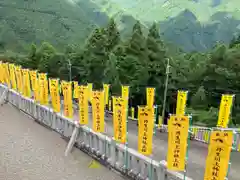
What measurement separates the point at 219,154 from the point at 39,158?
5.85m

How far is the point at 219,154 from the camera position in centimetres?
514

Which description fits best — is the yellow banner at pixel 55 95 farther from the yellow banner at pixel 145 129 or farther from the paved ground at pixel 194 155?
the yellow banner at pixel 145 129

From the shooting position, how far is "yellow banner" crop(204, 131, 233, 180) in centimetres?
500

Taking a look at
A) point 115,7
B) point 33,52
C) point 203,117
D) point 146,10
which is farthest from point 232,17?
point 203,117

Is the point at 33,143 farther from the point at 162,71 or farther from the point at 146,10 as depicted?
the point at 146,10

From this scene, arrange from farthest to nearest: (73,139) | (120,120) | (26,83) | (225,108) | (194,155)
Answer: (26,83) < (225,108) < (194,155) < (73,139) < (120,120)

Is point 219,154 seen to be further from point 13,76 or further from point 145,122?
point 13,76

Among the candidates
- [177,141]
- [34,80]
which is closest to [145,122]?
[177,141]

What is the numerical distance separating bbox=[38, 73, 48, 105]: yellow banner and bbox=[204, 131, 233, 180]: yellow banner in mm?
7494

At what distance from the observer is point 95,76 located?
2603 cm

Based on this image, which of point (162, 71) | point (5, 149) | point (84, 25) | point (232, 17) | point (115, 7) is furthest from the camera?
point (115, 7)

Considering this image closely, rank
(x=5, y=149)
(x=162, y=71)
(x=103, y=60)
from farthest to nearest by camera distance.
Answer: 1. (x=103, y=60)
2. (x=162, y=71)
3. (x=5, y=149)

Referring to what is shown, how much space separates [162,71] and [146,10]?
115755mm

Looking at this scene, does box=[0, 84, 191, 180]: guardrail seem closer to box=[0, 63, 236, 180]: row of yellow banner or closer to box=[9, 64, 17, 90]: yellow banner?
box=[0, 63, 236, 180]: row of yellow banner
